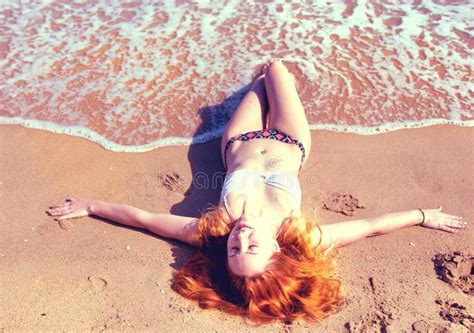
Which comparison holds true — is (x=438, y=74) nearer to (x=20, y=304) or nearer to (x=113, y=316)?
(x=113, y=316)

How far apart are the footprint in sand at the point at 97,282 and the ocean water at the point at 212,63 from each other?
5.42ft

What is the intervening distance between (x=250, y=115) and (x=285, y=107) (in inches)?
13.5

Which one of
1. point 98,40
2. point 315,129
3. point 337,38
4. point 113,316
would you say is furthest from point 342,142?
point 98,40

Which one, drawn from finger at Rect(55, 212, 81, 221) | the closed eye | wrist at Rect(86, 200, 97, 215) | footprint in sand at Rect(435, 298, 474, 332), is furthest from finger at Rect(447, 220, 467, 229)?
finger at Rect(55, 212, 81, 221)

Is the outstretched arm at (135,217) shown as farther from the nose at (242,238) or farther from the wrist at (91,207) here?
the nose at (242,238)

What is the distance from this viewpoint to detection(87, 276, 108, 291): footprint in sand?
3.41m

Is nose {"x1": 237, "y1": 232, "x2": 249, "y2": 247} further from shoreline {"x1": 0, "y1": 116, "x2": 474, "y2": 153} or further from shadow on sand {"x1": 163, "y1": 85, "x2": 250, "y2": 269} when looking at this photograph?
shoreline {"x1": 0, "y1": 116, "x2": 474, "y2": 153}

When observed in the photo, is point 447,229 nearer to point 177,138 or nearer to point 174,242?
point 174,242

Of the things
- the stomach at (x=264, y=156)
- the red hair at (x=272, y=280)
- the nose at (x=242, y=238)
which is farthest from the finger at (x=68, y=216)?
the nose at (x=242, y=238)

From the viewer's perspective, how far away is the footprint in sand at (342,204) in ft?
13.6

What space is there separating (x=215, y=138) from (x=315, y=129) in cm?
101

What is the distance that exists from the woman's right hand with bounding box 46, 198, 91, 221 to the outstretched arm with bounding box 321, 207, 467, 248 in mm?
1907

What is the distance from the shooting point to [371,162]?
458cm

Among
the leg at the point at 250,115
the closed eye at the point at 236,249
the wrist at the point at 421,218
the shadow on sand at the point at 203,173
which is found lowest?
the shadow on sand at the point at 203,173
